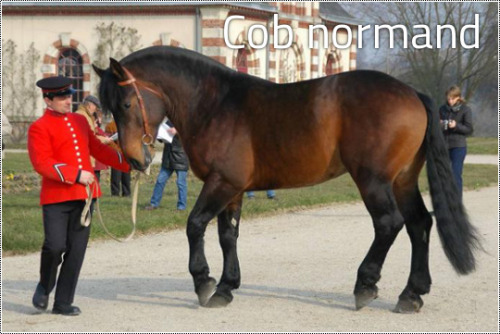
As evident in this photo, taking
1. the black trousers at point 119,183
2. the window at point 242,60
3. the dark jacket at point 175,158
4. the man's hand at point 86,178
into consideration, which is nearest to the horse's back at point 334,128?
the man's hand at point 86,178

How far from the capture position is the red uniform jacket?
7.85 metres

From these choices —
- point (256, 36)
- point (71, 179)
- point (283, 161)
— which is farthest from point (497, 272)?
point (256, 36)

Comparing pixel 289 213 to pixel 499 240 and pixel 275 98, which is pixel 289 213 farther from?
pixel 275 98

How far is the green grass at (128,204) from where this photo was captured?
12.1 meters

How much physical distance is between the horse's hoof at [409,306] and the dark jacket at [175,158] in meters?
7.76

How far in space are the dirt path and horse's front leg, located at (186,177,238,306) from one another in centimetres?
20

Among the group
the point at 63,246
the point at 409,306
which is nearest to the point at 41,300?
the point at 63,246

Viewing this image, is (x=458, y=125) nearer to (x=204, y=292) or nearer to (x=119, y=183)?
(x=119, y=183)

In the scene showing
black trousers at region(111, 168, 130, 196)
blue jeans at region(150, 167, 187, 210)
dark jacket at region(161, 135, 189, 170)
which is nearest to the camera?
blue jeans at region(150, 167, 187, 210)

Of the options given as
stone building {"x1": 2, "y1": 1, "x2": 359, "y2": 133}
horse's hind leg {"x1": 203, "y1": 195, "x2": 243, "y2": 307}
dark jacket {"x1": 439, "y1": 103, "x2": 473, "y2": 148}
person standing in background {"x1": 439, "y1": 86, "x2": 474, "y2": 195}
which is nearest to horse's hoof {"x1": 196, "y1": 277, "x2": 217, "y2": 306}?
horse's hind leg {"x1": 203, "y1": 195, "x2": 243, "y2": 307}

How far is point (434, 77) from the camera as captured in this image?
53.2 metres

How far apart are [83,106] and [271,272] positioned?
499 centimetres

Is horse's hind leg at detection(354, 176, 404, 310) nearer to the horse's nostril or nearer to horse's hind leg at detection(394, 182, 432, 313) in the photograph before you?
horse's hind leg at detection(394, 182, 432, 313)

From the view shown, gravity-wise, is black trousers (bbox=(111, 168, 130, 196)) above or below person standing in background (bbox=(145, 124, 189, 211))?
below
